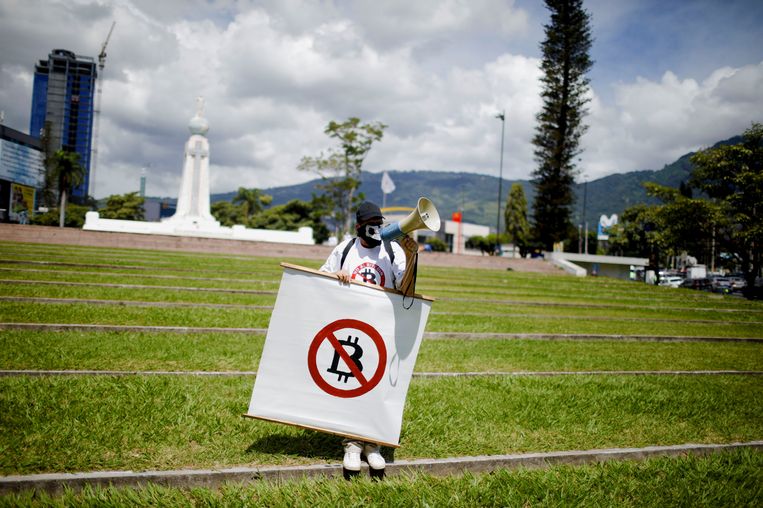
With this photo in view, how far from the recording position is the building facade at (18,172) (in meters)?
75.5

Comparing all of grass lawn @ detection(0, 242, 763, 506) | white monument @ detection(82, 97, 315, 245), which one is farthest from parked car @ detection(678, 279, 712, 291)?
white monument @ detection(82, 97, 315, 245)

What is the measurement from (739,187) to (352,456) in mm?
31766

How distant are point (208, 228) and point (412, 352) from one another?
147 ft

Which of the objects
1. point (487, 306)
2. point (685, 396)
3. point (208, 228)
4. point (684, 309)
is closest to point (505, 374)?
point (685, 396)

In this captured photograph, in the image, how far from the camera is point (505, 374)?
23.0 feet

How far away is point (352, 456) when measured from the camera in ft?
12.5

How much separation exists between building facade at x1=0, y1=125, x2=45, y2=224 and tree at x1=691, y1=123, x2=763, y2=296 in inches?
3243

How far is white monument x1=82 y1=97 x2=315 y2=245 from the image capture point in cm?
4384

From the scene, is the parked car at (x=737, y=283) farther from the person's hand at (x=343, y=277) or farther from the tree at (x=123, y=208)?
the tree at (x=123, y=208)

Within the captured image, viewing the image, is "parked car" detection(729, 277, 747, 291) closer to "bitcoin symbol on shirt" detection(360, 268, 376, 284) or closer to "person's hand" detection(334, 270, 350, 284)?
"bitcoin symbol on shirt" detection(360, 268, 376, 284)

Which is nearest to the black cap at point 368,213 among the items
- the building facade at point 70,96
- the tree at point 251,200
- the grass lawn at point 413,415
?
the grass lawn at point 413,415

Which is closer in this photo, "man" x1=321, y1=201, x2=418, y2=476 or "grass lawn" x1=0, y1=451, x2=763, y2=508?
"grass lawn" x1=0, y1=451, x2=763, y2=508

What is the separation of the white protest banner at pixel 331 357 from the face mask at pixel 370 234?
51cm

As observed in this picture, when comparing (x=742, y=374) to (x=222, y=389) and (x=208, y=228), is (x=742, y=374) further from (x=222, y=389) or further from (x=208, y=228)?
(x=208, y=228)
